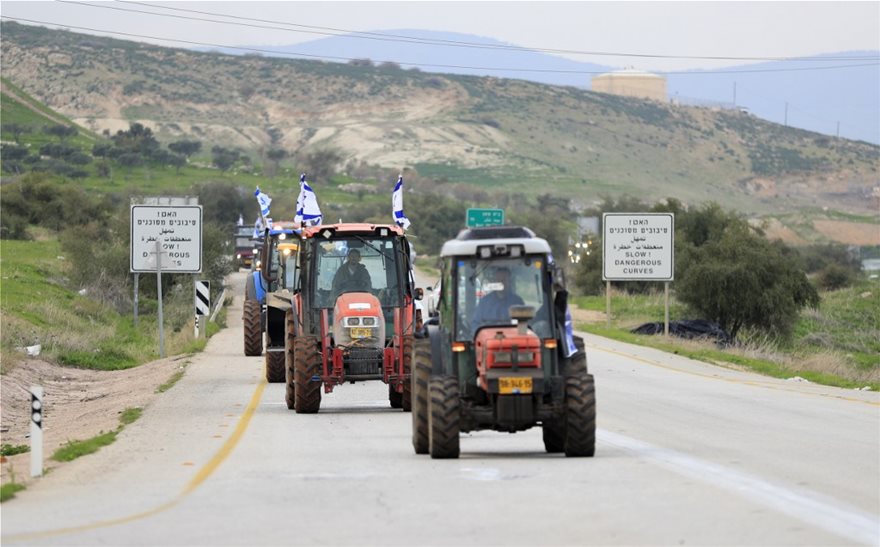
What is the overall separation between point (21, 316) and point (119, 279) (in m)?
13.3

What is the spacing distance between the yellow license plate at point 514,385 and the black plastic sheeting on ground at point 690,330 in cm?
3329

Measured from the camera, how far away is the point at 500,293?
15.9 meters

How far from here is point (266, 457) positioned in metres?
16.0

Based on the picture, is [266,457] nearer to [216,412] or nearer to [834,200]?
[216,412]

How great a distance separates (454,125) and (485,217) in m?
108

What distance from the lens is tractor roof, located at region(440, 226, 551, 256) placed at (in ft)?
51.8

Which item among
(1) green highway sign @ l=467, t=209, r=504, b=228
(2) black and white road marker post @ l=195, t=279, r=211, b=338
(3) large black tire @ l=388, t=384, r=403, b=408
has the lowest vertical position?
(3) large black tire @ l=388, t=384, r=403, b=408

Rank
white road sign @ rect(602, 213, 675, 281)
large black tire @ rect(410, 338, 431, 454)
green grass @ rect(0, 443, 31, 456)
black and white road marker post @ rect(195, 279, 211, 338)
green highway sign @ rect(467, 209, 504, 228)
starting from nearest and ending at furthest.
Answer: large black tire @ rect(410, 338, 431, 454), green grass @ rect(0, 443, 31, 456), black and white road marker post @ rect(195, 279, 211, 338), white road sign @ rect(602, 213, 675, 281), green highway sign @ rect(467, 209, 504, 228)

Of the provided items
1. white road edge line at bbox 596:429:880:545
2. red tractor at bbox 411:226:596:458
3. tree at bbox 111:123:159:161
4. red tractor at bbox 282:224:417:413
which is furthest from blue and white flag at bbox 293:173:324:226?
tree at bbox 111:123:159:161

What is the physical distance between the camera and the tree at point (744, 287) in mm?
50562

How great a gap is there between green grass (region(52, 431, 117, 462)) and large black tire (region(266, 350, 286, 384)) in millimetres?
8730

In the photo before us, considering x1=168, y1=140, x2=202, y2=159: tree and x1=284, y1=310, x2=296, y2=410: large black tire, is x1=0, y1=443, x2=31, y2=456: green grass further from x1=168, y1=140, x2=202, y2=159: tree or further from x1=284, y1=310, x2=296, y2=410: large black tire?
x1=168, y1=140, x2=202, y2=159: tree

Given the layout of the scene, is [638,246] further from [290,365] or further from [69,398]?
[290,365]

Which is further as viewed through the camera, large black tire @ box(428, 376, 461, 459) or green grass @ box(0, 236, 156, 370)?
green grass @ box(0, 236, 156, 370)
